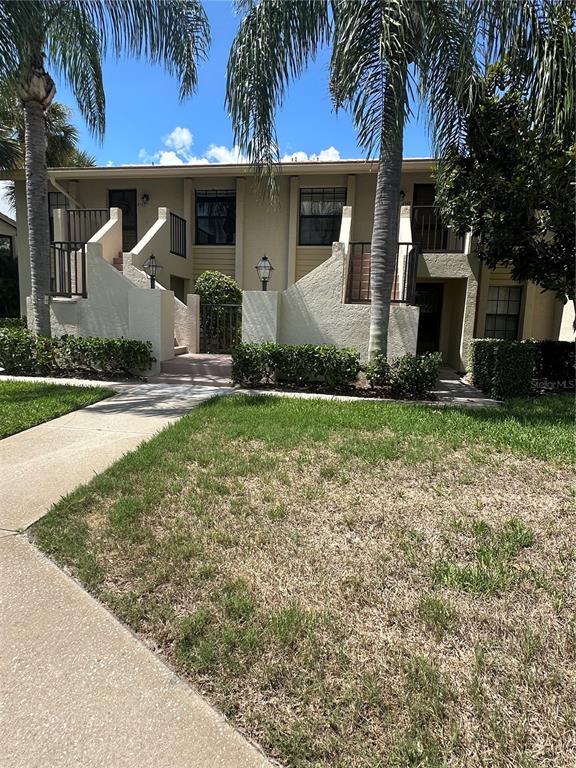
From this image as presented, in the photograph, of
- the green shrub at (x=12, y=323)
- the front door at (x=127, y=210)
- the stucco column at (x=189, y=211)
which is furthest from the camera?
the front door at (x=127, y=210)

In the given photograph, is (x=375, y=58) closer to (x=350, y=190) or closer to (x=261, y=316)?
(x=261, y=316)

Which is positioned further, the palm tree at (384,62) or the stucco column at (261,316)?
the stucco column at (261,316)

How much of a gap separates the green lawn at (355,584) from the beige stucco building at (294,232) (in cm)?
727

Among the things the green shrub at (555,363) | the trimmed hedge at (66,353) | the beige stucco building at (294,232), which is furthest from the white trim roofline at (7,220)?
the green shrub at (555,363)

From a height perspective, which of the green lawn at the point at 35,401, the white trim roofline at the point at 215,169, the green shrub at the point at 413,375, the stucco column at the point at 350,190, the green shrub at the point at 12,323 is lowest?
the green lawn at the point at 35,401

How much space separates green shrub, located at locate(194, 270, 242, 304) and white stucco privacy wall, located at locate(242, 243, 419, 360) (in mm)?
3140

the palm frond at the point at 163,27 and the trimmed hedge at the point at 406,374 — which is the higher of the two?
the palm frond at the point at 163,27

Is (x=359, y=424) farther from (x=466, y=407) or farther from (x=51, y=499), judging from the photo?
(x=51, y=499)

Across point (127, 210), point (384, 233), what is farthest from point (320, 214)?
point (384, 233)

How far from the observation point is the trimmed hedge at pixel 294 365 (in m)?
8.28

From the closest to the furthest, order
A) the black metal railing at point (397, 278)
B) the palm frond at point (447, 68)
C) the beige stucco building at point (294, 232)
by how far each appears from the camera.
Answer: the palm frond at point (447, 68) < the black metal railing at point (397, 278) < the beige stucco building at point (294, 232)

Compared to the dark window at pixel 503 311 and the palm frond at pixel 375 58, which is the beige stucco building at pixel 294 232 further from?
the palm frond at pixel 375 58

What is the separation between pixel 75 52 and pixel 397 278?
8135 millimetres

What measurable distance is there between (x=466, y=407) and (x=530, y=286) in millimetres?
7664
